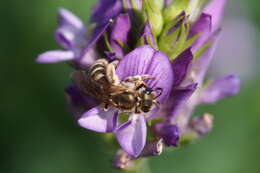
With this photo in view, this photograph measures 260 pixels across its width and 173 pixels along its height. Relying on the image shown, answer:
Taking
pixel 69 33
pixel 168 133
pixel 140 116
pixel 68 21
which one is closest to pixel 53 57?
pixel 69 33

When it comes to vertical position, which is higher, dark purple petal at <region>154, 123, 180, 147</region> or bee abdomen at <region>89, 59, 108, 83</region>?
bee abdomen at <region>89, 59, 108, 83</region>

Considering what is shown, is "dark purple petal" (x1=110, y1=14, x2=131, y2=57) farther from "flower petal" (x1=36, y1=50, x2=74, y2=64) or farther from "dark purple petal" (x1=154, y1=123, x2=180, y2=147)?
"dark purple petal" (x1=154, y1=123, x2=180, y2=147)

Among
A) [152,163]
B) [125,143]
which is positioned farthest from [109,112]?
[152,163]

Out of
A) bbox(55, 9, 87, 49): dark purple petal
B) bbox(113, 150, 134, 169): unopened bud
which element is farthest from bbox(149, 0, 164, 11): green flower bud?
bbox(113, 150, 134, 169): unopened bud

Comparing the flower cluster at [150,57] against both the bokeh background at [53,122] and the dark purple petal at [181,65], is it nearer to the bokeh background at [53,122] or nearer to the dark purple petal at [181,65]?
the dark purple petal at [181,65]

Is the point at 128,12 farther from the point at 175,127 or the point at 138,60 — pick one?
the point at 175,127

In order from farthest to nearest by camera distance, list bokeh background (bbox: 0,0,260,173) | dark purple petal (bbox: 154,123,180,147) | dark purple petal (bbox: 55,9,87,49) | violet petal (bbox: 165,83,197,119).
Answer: bokeh background (bbox: 0,0,260,173)
dark purple petal (bbox: 55,9,87,49)
dark purple petal (bbox: 154,123,180,147)
violet petal (bbox: 165,83,197,119)

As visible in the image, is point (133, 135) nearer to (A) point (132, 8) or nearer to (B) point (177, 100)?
(B) point (177, 100)
